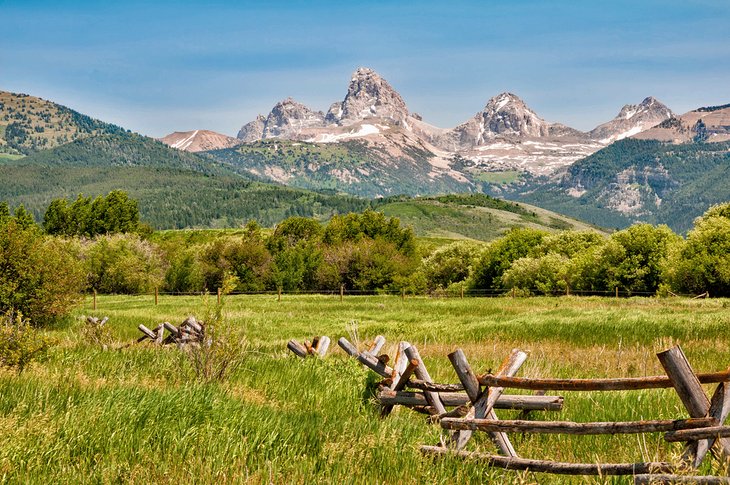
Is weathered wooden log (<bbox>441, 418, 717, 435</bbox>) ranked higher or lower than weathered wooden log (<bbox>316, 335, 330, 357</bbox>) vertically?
higher

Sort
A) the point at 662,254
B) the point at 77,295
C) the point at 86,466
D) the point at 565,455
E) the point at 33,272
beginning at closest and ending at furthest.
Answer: the point at 86,466, the point at 565,455, the point at 33,272, the point at 77,295, the point at 662,254

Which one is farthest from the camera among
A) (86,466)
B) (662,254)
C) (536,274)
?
(536,274)

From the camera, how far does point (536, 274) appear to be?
8250 centimetres

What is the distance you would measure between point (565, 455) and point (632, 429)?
6.71ft

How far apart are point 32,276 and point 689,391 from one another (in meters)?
28.4

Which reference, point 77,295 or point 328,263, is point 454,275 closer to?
point 328,263

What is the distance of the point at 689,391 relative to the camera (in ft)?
19.9

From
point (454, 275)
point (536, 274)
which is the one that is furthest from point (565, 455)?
point (454, 275)

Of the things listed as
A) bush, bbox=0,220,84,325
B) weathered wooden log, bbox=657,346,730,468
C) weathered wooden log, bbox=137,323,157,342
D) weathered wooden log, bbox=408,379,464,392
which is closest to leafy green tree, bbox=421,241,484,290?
bush, bbox=0,220,84,325

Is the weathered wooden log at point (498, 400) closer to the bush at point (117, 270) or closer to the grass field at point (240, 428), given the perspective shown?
the grass field at point (240, 428)

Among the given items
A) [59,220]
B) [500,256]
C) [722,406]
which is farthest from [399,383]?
[59,220]

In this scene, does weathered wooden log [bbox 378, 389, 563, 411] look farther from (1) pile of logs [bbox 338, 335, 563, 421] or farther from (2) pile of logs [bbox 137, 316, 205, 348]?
(2) pile of logs [bbox 137, 316, 205, 348]

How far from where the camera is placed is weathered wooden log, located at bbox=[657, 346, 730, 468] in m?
5.96

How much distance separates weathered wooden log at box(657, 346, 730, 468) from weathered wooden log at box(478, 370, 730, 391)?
145 millimetres
